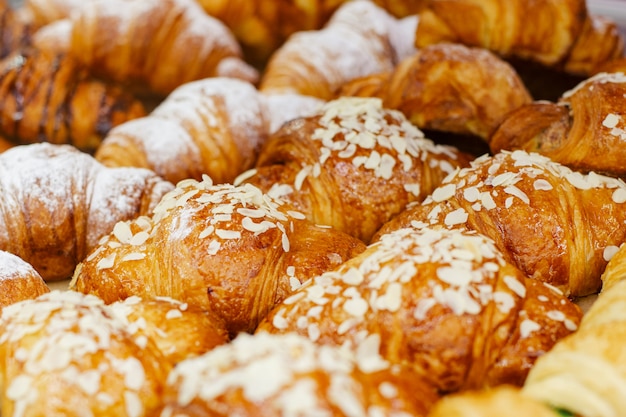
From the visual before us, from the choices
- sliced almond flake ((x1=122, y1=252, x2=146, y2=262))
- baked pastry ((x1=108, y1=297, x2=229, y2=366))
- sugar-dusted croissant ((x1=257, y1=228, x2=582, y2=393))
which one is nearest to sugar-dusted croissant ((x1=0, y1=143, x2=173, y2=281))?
sliced almond flake ((x1=122, y1=252, x2=146, y2=262))

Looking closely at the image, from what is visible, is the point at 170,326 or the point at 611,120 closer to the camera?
the point at 170,326

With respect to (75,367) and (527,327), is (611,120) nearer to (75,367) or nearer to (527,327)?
(527,327)

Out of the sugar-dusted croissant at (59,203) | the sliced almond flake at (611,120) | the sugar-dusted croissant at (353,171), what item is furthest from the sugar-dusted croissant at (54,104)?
the sliced almond flake at (611,120)

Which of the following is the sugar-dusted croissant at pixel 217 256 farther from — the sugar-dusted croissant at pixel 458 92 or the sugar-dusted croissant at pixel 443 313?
the sugar-dusted croissant at pixel 458 92

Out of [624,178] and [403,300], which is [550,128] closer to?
[624,178]

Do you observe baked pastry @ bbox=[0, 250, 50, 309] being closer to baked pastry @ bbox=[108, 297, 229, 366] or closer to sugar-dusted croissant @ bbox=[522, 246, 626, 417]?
baked pastry @ bbox=[108, 297, 229, 366]

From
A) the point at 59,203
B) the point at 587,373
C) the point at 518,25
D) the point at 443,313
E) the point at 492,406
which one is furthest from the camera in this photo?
the point at 518,25

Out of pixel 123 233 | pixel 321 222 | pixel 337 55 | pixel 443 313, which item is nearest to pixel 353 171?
pixel 321 222
